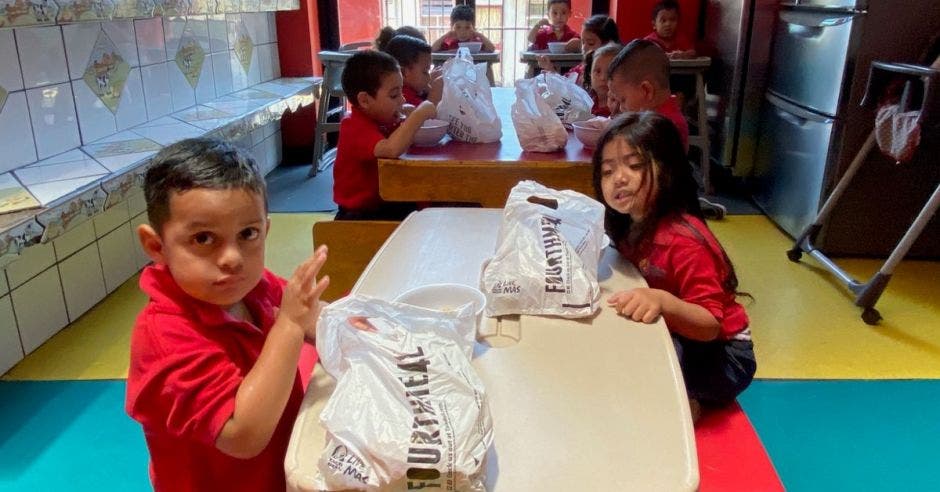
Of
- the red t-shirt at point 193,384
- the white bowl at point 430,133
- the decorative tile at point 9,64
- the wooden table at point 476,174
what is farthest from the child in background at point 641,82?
the decorative tile at point 9,64

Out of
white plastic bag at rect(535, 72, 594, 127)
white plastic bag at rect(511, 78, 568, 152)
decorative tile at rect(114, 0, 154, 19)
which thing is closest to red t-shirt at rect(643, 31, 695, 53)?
white plastic bag at rect(535, 72, 594, 127)

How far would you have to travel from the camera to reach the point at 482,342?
1.03 meters

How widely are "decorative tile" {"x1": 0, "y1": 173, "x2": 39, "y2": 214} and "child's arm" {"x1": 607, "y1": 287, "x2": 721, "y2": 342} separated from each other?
1.64m

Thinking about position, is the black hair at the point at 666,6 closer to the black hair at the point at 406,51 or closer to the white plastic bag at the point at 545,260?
the black hair at the point at 406,51

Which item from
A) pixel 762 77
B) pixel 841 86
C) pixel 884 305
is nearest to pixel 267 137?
pixel 762 77

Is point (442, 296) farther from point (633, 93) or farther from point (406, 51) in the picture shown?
point (406, 51)

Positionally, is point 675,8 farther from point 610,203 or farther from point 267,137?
point 610,203

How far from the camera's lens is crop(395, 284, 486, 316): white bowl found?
1106 millimetres

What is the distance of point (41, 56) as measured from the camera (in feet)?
8.02

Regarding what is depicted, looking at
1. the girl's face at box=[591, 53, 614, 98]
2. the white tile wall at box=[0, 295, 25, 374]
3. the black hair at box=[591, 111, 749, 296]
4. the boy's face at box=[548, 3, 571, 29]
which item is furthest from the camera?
the boy's face at box=[548, 3, 571, 29]

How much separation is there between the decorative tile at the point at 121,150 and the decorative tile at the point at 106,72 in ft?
0.51

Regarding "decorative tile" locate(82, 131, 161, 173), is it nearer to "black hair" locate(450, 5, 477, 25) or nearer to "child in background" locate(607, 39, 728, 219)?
"child in background" locate(607, 39, 728, 219)

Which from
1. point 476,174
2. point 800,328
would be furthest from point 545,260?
point 800,328

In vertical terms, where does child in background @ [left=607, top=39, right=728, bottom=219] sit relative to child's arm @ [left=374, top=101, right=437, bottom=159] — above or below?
above
